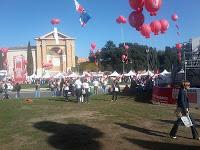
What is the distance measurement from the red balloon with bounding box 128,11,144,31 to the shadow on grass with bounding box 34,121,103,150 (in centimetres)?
392

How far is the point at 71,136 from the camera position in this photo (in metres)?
14.2

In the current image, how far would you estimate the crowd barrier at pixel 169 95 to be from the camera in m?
24.2

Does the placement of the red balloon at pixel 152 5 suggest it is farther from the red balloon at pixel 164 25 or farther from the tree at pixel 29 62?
the tree at pixel 29 62

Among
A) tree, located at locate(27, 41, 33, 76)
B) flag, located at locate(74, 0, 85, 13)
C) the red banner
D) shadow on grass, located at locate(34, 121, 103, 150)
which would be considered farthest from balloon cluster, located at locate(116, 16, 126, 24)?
tree, located at locate(27, 41, 33, 76)

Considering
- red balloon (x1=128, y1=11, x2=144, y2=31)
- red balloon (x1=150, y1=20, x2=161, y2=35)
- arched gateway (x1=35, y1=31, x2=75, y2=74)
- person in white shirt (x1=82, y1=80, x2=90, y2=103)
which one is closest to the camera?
red balloon (x1=128, y1=11, x2=144, y2=31)

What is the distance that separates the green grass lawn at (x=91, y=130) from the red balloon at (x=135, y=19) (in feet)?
12.3

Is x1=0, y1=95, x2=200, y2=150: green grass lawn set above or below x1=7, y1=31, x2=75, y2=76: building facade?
below

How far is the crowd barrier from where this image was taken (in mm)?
24209

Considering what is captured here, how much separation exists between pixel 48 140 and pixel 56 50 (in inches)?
4740

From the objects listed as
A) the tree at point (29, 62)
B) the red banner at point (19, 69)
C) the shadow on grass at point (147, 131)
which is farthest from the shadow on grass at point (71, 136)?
the tree at point (29, 62)

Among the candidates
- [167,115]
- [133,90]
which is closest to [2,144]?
[167,115]

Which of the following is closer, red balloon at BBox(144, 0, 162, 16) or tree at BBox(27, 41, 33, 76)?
red balloon at BBox(144, 0, 162, 16)

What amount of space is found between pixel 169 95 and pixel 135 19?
13.9 meters

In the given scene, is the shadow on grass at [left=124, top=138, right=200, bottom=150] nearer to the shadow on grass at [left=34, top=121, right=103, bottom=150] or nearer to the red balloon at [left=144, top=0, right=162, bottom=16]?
the shadow on grass at [left=34, top=121, right=103, bottom=150]
